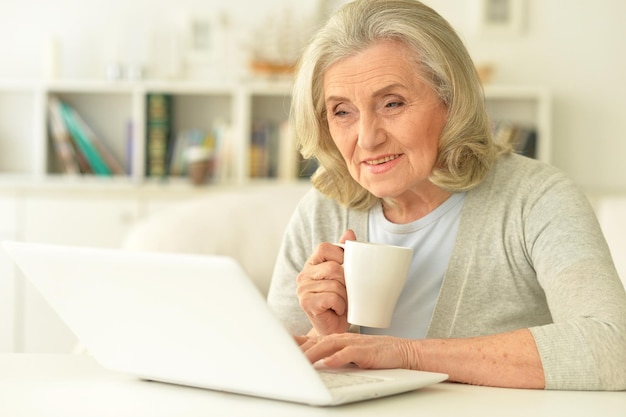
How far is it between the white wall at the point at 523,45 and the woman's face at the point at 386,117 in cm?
311

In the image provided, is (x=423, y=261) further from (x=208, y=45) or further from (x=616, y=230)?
(x=208, y=45)

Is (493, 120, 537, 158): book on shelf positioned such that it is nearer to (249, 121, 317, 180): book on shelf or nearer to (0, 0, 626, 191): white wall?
(0, 0, 626, 191): white wall

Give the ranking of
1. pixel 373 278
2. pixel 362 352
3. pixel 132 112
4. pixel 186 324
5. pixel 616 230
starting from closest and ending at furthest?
pixel 186 324 → pixel 362 352 → pixel 373 278 → pixel 616 230 → pixel 132 112

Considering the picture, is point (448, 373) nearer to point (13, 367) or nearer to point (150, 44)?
point (13, 367)

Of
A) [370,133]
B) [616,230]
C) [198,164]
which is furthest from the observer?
[198,164]

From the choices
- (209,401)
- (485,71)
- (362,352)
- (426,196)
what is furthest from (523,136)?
(209,401)

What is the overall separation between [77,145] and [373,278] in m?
3.47

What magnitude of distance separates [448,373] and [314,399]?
0.89 feet

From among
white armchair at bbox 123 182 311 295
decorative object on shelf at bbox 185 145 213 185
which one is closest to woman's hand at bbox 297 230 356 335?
white armchair at bbox 123 182 311 295

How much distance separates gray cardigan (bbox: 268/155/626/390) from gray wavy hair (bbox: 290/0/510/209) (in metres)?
0.05

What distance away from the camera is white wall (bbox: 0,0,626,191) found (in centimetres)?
444

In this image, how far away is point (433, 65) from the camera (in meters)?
1.41

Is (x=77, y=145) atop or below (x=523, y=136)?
below

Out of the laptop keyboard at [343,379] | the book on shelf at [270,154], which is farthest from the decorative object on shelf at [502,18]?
the laptop keyboard at [343,379]
